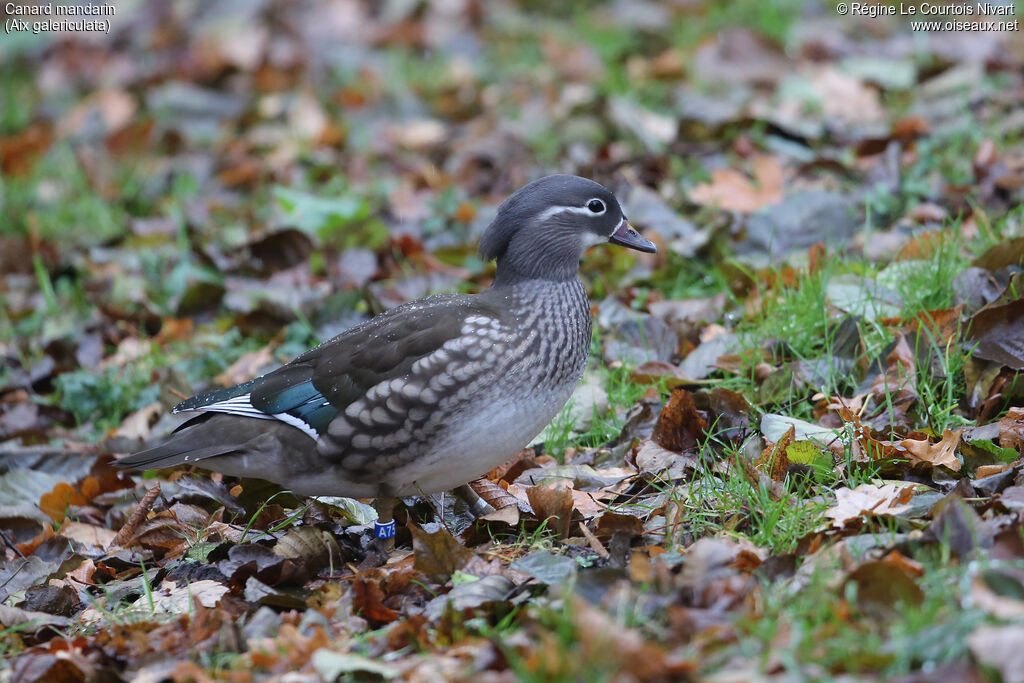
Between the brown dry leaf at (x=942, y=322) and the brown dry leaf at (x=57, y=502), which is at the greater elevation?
the brown dry leaf at (x=942, y=322)

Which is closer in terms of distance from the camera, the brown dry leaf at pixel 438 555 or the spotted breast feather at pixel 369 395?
the brown dry leaf at pixel 438 555

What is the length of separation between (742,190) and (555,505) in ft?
Result: 10.1

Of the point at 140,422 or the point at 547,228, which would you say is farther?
the point at 140,422

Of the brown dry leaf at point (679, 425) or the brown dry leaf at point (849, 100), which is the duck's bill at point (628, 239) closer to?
the brown dry leaf at point (679, 425)

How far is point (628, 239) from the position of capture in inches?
177

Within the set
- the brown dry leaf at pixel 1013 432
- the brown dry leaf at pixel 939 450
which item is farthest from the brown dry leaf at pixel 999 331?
the brown dry leaf at pixel 939 450

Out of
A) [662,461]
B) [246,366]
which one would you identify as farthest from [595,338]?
[246,366]

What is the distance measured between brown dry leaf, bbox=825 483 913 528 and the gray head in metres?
1.35

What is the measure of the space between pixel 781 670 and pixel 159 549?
2.40m

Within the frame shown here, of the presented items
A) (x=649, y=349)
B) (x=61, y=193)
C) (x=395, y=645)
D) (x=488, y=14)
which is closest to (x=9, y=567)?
(x=395, y=645)

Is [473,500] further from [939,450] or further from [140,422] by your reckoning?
[140,422]

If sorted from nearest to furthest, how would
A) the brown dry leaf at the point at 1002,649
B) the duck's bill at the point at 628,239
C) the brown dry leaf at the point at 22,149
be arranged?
the brown dry leaf at the point at 1002,649 → the duck's bill at the point at 628,239 → the brown dry leaf at the point at 22,149

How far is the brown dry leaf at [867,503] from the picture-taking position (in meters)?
3.34

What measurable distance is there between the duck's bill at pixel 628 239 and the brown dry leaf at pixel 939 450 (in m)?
1.24
